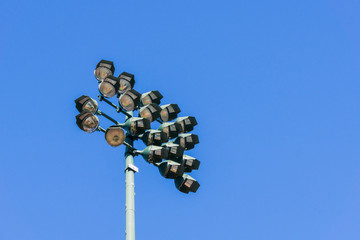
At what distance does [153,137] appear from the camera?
1060 cm

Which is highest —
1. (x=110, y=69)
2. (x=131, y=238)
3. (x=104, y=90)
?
(x=110, y=69)

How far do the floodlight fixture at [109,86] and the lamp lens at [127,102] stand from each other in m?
0.26

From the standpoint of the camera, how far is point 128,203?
9195mm

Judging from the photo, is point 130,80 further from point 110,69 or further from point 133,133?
Answer: point 133,133

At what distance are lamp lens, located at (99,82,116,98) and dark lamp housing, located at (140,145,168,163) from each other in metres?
1.53

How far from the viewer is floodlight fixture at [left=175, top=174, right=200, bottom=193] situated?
10.9m

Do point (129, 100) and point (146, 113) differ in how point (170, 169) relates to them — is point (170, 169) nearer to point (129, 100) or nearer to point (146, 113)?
point (146, 113)

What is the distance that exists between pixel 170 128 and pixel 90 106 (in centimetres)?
193

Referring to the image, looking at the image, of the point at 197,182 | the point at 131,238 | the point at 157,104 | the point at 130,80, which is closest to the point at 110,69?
the point at 130,80

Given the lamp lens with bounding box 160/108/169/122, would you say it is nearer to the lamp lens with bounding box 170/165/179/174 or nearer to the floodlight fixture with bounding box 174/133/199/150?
the floodlight fixture with bounding box 174/133/199/150

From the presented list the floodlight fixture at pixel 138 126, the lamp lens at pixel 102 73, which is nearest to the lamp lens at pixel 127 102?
the floodlight fixture at pixel 138 126

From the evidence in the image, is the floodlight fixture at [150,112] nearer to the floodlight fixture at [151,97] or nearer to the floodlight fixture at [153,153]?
the floodlight fixture at [151,97]

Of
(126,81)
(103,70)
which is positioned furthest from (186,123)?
(103,70)

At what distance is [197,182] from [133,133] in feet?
5.83
